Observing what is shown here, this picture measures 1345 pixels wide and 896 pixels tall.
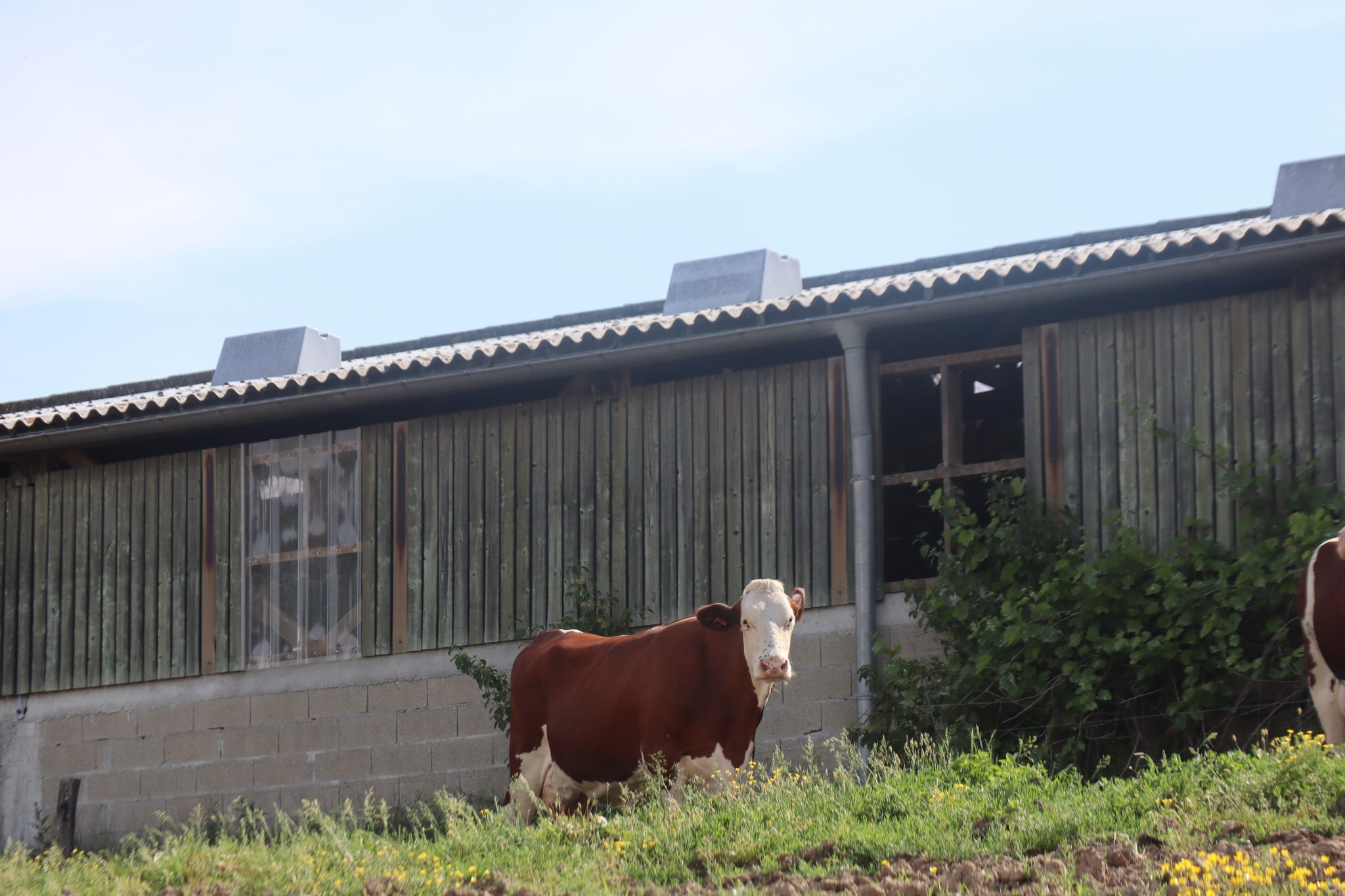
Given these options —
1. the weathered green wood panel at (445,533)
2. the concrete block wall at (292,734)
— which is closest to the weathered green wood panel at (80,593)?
the concrete block wall at (292,734)

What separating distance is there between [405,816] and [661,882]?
519cm

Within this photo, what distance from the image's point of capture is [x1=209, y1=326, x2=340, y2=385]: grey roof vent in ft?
56.3

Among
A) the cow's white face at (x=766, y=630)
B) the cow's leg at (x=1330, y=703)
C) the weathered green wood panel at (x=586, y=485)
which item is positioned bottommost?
the cow's leg at (x=1330, y=703)

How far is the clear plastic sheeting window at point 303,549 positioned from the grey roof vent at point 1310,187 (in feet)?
25.8

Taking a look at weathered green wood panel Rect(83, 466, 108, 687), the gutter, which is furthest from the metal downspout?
weathered green wood panel Rect(83, 466, 108, 687)

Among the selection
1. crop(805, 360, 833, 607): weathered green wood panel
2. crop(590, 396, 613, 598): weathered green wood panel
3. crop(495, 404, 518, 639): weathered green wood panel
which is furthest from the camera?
crop(495, 404, 518, 639): weathered green wood panel

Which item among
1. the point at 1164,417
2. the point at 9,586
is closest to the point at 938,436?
the point at 1164,417

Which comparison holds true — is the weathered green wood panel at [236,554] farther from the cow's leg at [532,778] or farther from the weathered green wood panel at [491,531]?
the cow's leg at [532,778]

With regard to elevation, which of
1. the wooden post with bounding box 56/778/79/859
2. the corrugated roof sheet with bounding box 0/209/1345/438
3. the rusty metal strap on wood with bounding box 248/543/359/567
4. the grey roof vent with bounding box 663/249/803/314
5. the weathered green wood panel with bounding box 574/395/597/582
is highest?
the grey roof vent with bounding box 663/249/803/314

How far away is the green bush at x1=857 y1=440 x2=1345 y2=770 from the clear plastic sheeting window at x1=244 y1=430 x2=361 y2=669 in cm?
477

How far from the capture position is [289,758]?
43.5 ft

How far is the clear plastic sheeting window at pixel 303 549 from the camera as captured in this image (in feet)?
44.3

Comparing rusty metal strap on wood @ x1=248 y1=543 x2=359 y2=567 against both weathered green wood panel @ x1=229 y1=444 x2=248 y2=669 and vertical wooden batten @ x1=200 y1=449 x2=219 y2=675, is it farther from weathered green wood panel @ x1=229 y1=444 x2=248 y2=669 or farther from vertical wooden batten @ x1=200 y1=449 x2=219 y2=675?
vertical wooden batten @ x1=200 y1=449 x2=219 y2=675

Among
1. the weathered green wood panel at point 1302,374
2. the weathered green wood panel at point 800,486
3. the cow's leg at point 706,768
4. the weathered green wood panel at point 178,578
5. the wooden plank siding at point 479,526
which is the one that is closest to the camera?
the cow's leg at point 706,768
